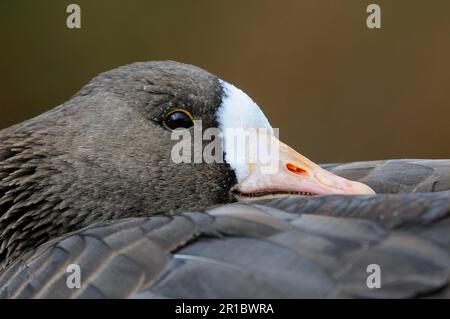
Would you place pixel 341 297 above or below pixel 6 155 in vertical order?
below

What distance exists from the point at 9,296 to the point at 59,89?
4.08 m


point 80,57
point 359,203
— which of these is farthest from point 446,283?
point 80,57

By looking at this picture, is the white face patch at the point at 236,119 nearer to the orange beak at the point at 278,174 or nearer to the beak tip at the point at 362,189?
the orange beak at the point at 278,174

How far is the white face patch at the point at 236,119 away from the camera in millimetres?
2922

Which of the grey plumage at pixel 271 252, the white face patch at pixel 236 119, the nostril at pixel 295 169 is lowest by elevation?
the grey plumage at pixel 271 252

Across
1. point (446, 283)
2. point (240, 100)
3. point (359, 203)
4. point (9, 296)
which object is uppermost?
point (240, 100)

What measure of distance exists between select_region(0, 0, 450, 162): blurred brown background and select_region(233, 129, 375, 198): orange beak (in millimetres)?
3146

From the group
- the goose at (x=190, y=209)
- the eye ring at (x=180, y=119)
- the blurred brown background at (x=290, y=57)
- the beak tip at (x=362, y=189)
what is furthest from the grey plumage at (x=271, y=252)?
the blurred brown background at (x=290, y=57)

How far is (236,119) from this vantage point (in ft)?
9.70

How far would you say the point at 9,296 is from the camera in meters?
2.34

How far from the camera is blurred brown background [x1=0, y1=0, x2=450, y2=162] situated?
596cm

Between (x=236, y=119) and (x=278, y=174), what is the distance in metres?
0.28

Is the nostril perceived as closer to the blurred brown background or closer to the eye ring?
the eye ring
